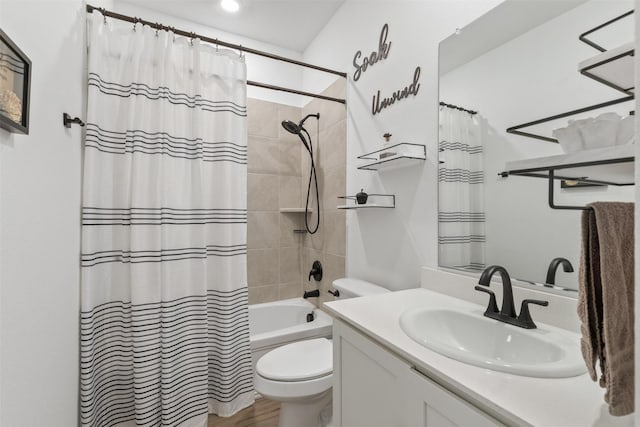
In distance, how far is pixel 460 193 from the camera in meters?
1.25

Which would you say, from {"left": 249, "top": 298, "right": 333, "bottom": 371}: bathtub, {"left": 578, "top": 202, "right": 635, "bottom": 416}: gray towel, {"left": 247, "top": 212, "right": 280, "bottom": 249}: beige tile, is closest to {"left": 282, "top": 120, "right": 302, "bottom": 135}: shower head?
{"left": 247, "top": 212, "right": 280, "bottom": 249}: beige tile

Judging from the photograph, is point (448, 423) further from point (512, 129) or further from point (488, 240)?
point (512, 129)

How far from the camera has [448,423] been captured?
0.64 meters

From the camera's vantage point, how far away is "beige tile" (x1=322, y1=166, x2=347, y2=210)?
213cm

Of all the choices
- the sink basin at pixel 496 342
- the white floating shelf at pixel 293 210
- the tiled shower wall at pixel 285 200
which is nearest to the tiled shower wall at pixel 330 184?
the tiled shower wall at pixel 285 200

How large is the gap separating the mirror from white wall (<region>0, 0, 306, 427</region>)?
4.79 feet

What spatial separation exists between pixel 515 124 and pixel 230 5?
2131 mm

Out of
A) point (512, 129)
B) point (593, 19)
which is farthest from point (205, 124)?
point (593, 19)

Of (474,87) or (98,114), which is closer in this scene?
(474,87)

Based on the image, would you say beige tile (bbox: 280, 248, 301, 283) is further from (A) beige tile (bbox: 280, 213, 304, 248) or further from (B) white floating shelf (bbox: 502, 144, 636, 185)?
(B) white floating shelf (bbox: 502, 144, 636, 185)

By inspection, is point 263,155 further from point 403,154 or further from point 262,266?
point 403,154

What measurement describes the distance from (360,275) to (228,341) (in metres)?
0.89

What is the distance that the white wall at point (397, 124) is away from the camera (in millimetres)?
1372

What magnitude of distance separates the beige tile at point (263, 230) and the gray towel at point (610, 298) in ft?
7.41
